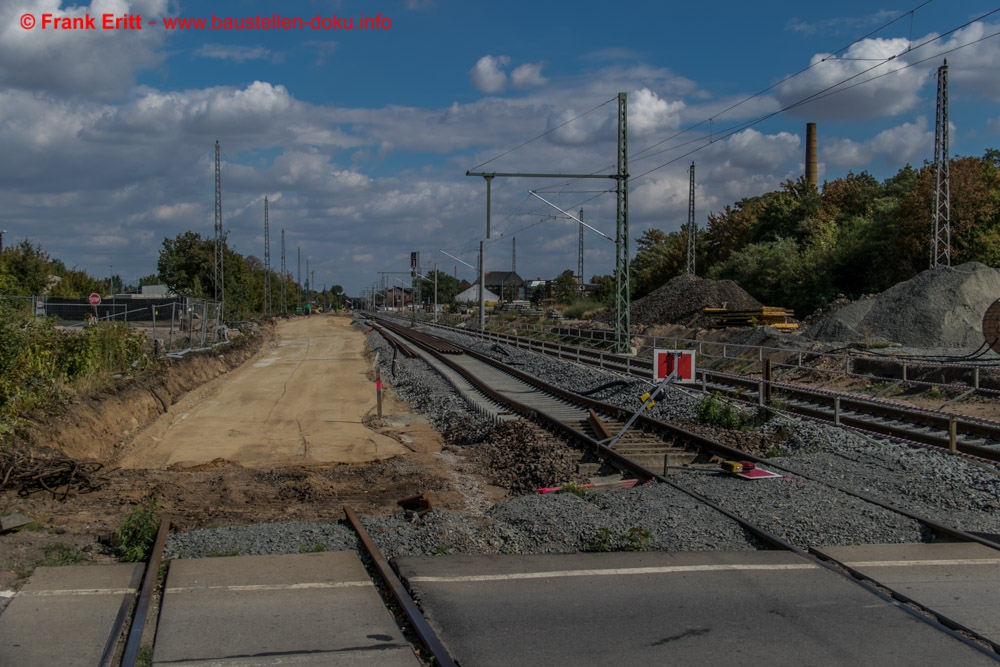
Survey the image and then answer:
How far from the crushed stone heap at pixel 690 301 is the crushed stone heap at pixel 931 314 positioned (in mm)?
16176

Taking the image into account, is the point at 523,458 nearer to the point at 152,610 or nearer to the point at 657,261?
the point at 152,610

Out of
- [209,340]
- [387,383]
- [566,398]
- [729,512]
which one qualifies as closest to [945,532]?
[729,512]

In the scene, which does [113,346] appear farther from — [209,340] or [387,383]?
[209,340]

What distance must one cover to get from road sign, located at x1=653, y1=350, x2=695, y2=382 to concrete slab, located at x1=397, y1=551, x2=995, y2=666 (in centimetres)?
656

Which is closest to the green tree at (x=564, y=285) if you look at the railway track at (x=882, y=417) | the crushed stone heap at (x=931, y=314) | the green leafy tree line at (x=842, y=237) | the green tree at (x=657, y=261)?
the green tree at (x=657, y=261)

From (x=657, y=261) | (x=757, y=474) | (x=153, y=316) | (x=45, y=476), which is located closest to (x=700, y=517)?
(x=757, y=474)

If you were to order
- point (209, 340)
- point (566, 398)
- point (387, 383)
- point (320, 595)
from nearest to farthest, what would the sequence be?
point (320, 595) < point (566, 398) < point (387, 383) < point (209, 340)

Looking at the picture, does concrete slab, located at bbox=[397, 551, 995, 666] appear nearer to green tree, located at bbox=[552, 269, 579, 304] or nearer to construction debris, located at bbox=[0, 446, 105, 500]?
construction debris, located at bbox=[0, 446, 105, 500]

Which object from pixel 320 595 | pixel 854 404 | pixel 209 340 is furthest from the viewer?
pixel 209 340

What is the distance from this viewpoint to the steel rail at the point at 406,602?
18.2 ft

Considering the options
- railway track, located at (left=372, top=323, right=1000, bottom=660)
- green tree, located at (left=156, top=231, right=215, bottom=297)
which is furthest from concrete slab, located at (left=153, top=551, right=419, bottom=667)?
green tree, located at (left=156, top=231, right=215, bottom=297)

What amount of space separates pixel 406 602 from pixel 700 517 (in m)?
3.95

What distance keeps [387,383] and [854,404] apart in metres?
17.2

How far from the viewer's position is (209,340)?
A: 42969mm
